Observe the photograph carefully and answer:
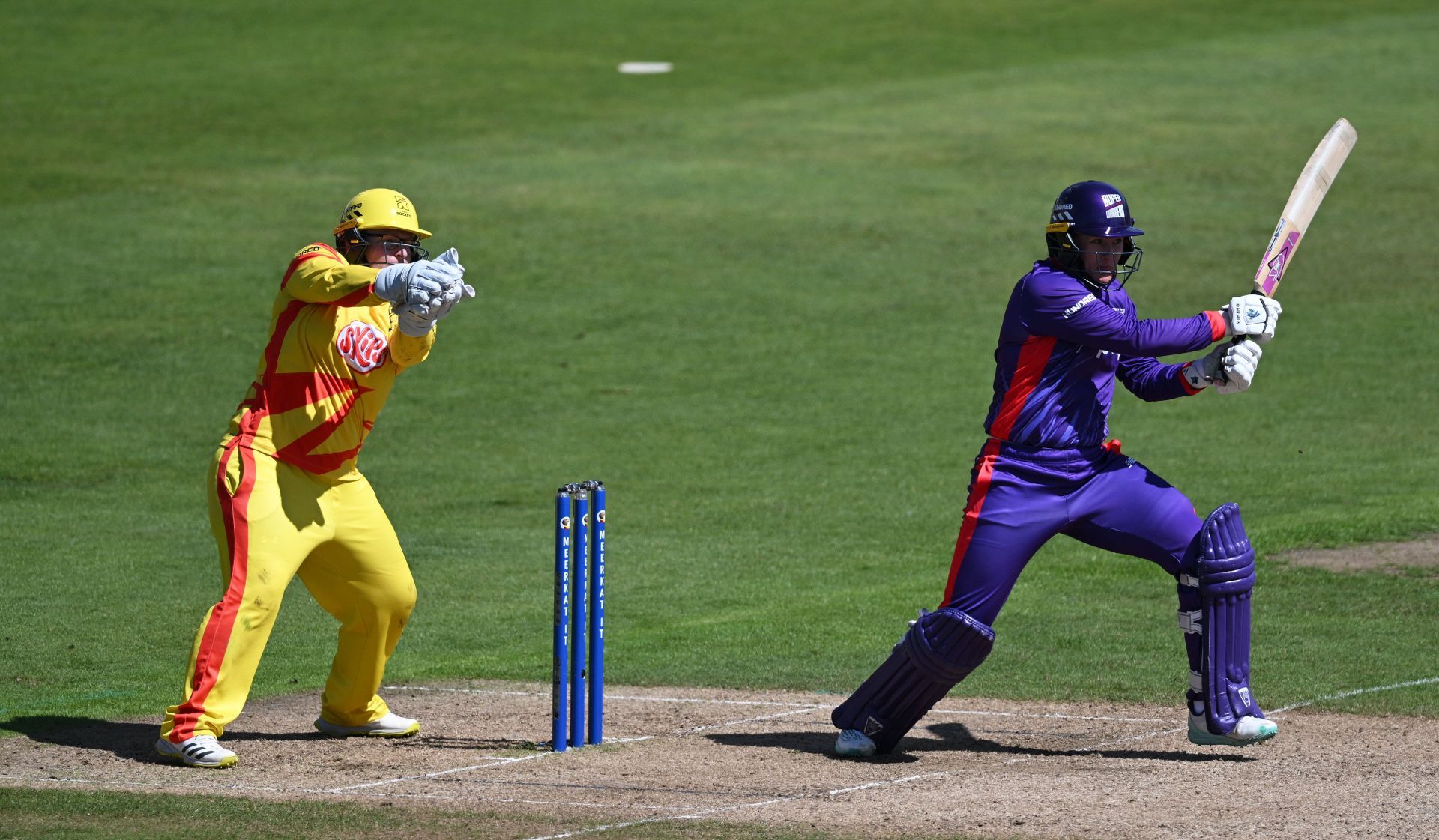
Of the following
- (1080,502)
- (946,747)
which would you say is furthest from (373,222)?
(946,747)

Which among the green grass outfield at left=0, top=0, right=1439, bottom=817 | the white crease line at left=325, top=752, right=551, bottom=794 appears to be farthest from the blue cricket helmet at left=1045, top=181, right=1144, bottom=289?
the white crease line at left=325, top=752, right=551, bottom=794

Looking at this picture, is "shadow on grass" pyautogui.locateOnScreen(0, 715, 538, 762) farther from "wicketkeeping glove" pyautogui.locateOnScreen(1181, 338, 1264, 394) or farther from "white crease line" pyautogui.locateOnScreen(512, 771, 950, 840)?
Result: "wicketkeeping glove" pyautogui.locateOnScreen(1181, 338, 1264, 394)

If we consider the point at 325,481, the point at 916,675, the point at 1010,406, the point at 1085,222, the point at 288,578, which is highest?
the point at 1085,222

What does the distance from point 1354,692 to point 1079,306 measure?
2.49 metres

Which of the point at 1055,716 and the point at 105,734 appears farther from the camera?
the point at 1055,716

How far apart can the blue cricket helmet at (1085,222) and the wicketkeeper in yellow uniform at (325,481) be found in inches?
94.3

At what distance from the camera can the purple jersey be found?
750 cm

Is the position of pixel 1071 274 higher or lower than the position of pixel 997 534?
higher

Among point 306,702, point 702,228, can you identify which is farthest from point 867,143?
point 306,702

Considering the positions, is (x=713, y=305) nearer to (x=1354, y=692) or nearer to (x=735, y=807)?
(x=1354, y=692)

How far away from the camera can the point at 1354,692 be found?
865cm

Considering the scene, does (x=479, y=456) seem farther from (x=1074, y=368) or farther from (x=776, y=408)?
(x=1074, y=368)

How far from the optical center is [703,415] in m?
16.2

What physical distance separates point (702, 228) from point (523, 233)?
205 cm
